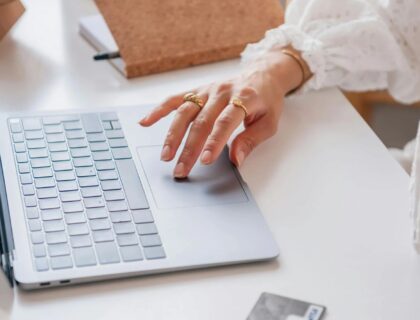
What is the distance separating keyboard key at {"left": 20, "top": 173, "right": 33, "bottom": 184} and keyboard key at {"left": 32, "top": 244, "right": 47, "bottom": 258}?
12 cm

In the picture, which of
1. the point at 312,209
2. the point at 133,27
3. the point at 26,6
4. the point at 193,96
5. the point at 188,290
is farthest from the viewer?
the point at 26,6

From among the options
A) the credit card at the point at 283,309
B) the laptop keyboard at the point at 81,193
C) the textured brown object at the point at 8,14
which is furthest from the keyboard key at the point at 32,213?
the textured brown object at the point at 8,14

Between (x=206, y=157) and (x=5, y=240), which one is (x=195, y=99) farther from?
(x=5, y=240)

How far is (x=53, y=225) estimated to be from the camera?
734 millimetres

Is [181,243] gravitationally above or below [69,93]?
below

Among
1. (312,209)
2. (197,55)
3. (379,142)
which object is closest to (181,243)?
(312,209)

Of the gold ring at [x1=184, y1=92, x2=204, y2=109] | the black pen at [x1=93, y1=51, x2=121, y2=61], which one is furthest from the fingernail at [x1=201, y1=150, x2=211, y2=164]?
the black pen at [x1=93, y1=51, x2=121, y2=61]

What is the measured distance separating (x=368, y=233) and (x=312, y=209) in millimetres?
65

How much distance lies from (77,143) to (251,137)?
20 centimetres

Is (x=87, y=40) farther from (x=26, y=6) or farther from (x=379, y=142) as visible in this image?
(x=379, y=142)

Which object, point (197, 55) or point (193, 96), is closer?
point (193, 96)

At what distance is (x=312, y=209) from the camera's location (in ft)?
2.66

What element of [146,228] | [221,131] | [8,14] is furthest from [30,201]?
[8,14]

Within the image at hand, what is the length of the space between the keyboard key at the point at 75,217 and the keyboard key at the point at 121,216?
0.03 metres
